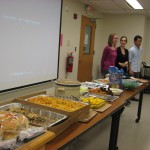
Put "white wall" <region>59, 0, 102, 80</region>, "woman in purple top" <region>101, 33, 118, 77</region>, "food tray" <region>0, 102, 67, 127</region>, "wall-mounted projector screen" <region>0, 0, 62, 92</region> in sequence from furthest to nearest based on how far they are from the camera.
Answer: "white wall" <region>59, 0, 102, 80</region> → "woman in purple top" <region>101, 33, 118, 77</region> → "wall-mounted projector screen" <region>0, 0, 62, 92</region> → "food tray" <region>0, 102, 67, 127</region>

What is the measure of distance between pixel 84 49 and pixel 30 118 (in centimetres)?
477

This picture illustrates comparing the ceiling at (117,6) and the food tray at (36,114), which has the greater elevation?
the ceiling at (117,6)

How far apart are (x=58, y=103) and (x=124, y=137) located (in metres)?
1.94

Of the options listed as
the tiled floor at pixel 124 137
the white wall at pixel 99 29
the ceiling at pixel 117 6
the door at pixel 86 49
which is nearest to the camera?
the tiled floor at pixel 124 137

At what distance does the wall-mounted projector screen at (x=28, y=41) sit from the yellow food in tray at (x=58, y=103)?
5.10 feet

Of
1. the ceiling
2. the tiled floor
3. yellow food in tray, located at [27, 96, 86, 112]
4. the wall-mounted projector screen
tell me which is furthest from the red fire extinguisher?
yellow food in tray, located at [27, 96, 86, 112]

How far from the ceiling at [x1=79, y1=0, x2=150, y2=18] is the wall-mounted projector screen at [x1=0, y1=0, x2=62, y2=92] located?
137 centimetres

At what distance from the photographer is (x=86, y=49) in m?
6.18

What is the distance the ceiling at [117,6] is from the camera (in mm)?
5250

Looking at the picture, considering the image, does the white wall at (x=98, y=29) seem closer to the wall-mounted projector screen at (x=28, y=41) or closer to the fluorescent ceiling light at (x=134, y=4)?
the wall-mounted projector screen at (x=28, y=41)

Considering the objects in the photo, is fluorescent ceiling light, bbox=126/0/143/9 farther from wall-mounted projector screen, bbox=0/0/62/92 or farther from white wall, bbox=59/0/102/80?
wall-mounted projector screen, bbox=0/0/62/92

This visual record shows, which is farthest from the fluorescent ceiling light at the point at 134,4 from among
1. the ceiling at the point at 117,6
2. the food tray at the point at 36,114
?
the food tray at the point at 36,114

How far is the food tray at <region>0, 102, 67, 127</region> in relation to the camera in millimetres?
1395

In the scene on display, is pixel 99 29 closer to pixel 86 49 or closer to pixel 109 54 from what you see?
pixel 86 49
